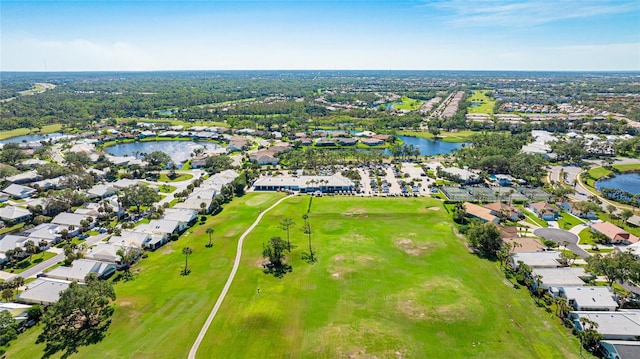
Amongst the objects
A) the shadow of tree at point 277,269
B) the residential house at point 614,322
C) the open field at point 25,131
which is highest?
the open field at point 25,131

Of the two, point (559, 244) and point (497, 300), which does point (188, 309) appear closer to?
point (497, 300)

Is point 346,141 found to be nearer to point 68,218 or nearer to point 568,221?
point 568,221

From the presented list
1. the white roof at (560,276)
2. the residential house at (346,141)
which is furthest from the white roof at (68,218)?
the residential house at (346,141)

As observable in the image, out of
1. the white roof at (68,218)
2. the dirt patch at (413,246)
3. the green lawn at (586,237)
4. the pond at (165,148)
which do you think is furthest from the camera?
the pond at (165,148)

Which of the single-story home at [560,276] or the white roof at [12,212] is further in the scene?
the white roof at [12,212]

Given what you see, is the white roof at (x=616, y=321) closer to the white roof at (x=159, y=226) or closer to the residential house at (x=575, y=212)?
the residential house at (x=575, y=212)

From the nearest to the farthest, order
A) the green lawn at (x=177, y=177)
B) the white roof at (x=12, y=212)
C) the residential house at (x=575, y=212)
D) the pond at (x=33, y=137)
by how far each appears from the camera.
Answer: the white roof at (x=12, y=212), the residential house at (x=575, y=212), the green lawn at (x=177, y=177), the pond at (x=33, y=137)

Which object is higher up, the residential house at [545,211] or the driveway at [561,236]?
the residential house at [545,211]
